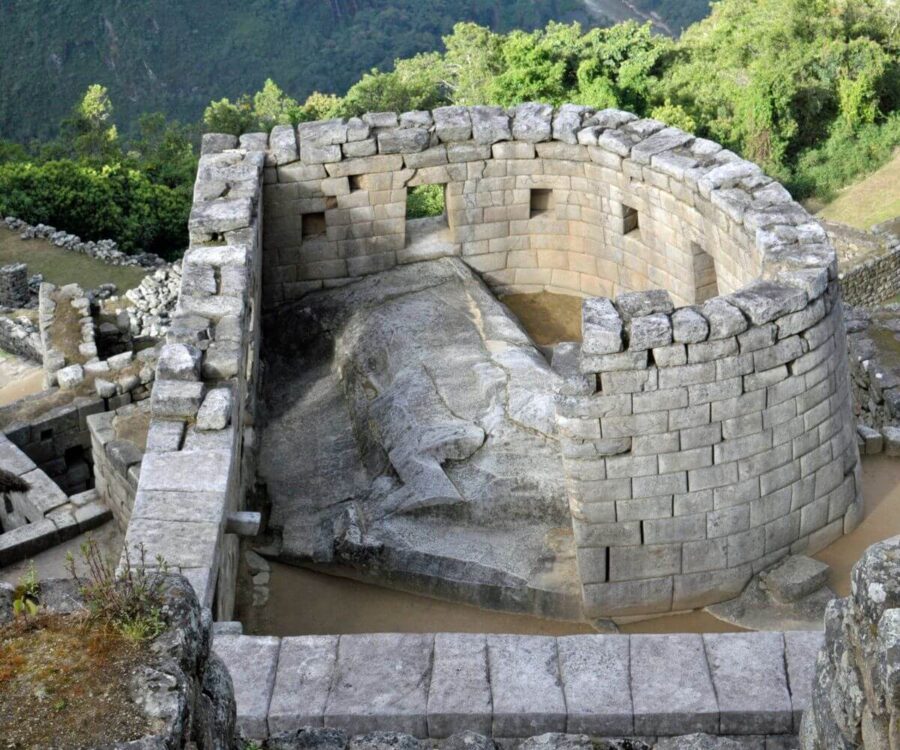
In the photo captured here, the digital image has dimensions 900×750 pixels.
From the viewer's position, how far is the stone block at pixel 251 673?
6.93 metres

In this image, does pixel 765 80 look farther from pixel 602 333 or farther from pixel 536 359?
pixel 602 333

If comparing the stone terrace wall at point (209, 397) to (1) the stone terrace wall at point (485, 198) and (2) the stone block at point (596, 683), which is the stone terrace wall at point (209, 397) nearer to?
(1) the stone terrace wall at point (485, 198)

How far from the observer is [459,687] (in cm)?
716

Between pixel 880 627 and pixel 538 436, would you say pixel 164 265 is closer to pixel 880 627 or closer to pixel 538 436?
pixel 538 436

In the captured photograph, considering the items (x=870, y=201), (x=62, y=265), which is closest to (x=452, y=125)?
(x=62, y=265)

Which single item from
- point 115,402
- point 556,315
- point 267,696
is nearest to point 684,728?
point 267,696

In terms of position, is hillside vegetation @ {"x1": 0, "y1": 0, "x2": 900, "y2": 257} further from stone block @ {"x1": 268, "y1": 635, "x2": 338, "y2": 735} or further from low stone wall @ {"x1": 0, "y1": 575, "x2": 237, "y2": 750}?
low stone wall @ {"x1": 0, "y1": 575, "x2": 237, "y2": 750}

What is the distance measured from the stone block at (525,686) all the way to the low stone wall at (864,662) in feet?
7.02

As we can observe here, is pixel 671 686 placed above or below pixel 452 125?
below

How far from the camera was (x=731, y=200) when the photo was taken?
Answer: 427 inches

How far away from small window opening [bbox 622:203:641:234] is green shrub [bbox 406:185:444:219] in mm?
17278

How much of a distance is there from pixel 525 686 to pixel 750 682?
1.15 metres

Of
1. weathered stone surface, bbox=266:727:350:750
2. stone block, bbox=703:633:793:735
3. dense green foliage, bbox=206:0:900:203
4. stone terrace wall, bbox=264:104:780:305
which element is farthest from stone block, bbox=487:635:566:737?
dense green foliage, bbox=206:0:900:203

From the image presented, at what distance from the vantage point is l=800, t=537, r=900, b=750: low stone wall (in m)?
4.31
